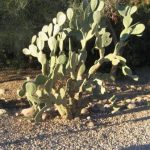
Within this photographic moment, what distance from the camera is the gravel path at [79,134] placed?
20.9ft

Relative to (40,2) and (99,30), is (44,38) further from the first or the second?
(40,2)

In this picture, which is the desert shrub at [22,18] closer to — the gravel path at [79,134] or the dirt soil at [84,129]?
the dirt soil at [84,129]

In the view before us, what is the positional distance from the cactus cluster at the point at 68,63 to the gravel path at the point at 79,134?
8.9 inches

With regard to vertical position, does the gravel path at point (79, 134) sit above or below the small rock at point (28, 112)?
below

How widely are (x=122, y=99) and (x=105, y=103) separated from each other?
51 centimetres

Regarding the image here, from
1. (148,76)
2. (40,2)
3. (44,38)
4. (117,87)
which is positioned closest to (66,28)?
(44,38)

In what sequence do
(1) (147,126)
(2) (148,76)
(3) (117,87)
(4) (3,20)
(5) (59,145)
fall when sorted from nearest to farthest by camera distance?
(5) (59,145) → (1) (147,126) → (4) (3,20) → (3) (117,87) → (2) (148,76)

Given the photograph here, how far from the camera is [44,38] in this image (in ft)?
23.6

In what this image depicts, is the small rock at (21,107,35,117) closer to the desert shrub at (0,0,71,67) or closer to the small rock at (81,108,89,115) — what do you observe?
the small rock at (81,108,89,115)

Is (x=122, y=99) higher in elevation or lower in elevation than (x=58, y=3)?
lower

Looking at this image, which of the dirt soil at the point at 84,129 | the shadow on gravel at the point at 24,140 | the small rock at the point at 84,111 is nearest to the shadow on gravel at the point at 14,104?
the dirt soil at the point at 84,129

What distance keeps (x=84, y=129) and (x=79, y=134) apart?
0.74 feet

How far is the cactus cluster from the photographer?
691 centimetres

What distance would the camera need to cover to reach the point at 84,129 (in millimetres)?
6965
